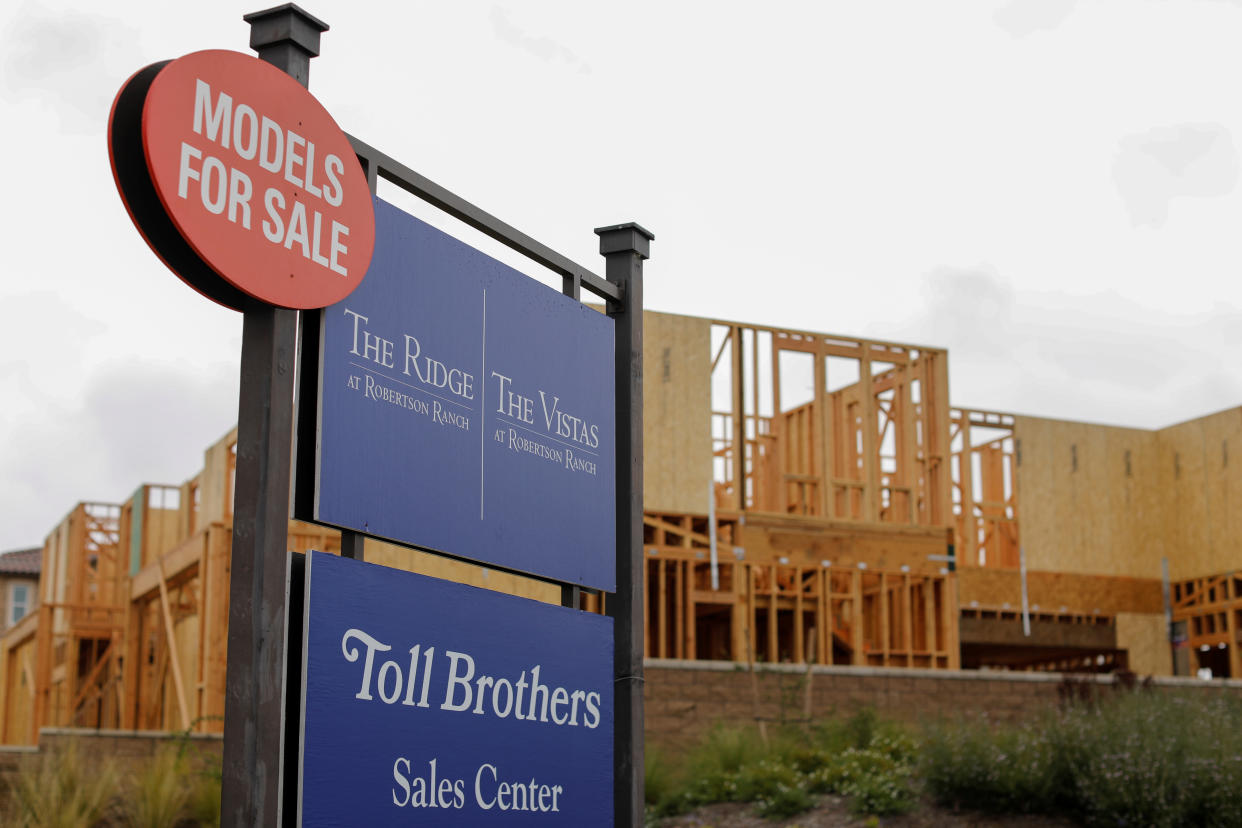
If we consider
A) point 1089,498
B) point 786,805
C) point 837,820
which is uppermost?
point 1089,498

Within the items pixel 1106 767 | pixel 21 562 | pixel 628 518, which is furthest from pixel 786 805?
pixel 21 562

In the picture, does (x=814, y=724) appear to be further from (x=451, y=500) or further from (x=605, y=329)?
(x=451, y=500)

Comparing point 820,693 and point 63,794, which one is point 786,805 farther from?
point 63,794

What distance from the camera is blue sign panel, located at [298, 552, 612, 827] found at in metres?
4.99

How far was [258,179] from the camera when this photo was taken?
490 centimetres

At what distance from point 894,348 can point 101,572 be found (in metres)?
17.6

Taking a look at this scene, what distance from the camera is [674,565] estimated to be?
968 inches

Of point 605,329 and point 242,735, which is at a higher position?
point 605,329

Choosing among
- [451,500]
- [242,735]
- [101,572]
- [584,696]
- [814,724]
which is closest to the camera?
[242,735]

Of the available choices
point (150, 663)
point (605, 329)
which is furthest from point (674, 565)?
point (605, 329)

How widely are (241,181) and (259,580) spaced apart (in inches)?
53.1

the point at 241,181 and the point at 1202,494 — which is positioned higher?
the point at 1202,494

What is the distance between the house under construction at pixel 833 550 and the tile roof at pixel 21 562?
2061 centimetres

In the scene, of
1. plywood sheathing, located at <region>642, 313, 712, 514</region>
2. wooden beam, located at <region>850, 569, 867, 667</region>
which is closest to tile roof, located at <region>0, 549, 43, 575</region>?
plywood sheathing, located at <region>642, 313, 712, 514</region>
